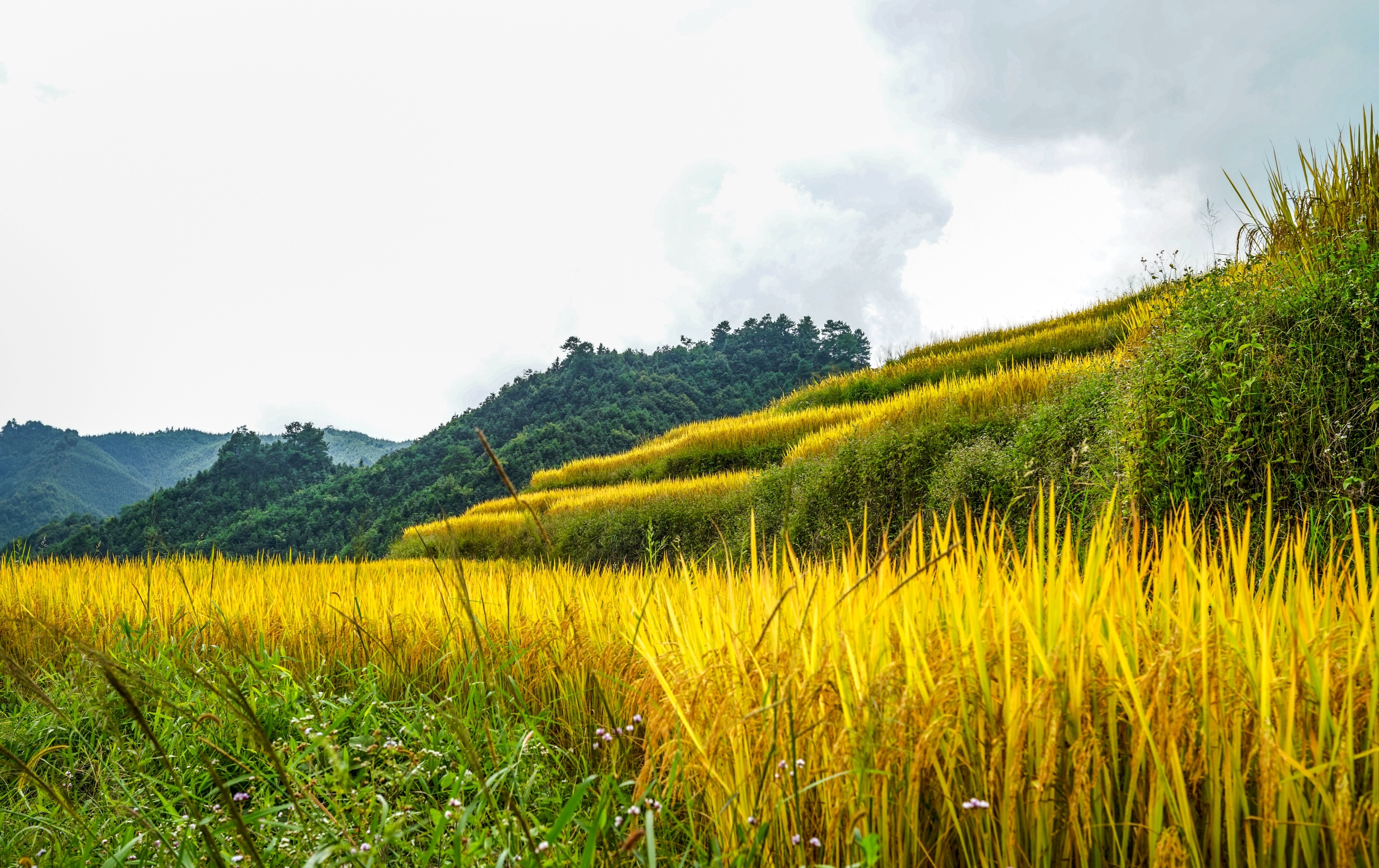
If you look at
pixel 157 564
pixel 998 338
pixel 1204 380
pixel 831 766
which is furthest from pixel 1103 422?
pixel 998 338

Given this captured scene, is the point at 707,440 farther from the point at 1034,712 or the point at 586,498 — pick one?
the point at 1034,712

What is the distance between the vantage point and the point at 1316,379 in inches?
128

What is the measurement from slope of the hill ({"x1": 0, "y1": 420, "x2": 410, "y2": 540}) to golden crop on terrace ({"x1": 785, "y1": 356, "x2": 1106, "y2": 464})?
5281cm

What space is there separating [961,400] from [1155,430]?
527 cm

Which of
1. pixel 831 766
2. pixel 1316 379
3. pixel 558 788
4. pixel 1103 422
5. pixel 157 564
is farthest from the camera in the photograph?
pixel 157 564

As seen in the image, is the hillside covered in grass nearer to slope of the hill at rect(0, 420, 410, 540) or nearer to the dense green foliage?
the dense green foliage

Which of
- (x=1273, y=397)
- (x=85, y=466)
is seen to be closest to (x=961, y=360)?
(x=1273, y=397)

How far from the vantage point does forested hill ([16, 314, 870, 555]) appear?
101 ft

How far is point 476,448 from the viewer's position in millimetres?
34625

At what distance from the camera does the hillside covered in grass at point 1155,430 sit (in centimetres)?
325

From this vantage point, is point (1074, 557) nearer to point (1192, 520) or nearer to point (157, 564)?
point (1192, 520)

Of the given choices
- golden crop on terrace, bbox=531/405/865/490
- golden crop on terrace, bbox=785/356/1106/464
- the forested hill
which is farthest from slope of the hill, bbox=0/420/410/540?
golden crop on terrace, bbox=785/356/1106/464

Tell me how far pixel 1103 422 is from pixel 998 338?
1353 cm

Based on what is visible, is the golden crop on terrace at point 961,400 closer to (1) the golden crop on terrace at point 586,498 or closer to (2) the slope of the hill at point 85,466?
(1) the golden crop on terrace at point 586,498
